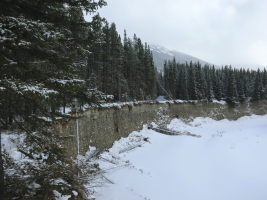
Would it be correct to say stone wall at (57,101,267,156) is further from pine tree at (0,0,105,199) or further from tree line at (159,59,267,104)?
tree line at (159,59,267,104)

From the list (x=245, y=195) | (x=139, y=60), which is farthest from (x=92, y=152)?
(x=139, y=60)

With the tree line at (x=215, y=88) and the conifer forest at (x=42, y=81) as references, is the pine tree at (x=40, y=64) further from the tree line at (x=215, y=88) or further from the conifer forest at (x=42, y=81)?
the tree line at (x=215, y=88)

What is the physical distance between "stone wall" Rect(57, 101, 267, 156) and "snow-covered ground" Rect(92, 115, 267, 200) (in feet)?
3.04

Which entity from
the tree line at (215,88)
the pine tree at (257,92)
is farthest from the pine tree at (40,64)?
the pine tree at (257,92)

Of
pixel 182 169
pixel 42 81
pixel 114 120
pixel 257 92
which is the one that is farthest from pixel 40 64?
pixel 257 92

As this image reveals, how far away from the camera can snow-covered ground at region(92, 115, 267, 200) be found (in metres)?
13.1

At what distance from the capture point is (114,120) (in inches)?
862

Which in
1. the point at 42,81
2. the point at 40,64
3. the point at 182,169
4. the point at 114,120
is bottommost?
the point at 182,169

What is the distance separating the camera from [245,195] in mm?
13500

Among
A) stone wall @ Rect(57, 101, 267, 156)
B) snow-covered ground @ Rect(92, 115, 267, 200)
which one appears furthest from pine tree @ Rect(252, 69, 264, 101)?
snow-covered ground @ Rect(92, 115, 267, 200)

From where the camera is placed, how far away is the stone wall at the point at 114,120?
→ 49.1 feet

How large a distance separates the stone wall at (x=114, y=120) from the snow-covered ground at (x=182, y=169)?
926mm

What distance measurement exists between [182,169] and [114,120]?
23.0ft

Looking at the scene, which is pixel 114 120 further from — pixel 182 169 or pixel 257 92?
pixel 257 92
